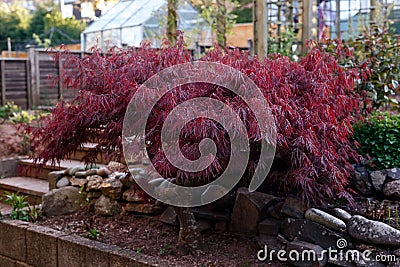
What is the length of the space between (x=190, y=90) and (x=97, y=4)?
631 cm

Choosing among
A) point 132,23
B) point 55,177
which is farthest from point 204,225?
point 132,23

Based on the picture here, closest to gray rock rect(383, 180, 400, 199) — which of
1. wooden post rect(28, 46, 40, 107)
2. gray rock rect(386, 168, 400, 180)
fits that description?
gray rock rect(386, 168, 400, 180)

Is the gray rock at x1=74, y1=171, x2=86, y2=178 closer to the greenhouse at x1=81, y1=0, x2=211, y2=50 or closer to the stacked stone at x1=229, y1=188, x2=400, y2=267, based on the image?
the stacked stone at x1=229, y1=188, x2=400, y2=267

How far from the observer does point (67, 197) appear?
4.57 meters

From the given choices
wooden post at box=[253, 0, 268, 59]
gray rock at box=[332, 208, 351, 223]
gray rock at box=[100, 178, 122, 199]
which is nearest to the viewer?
gray rock at box=[332, 208, 351, 223]

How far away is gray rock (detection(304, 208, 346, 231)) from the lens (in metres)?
3.14

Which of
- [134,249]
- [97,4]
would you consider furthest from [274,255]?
[97,4]

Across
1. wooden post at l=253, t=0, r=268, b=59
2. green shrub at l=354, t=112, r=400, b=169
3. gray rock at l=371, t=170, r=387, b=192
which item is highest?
wooden post at l=253, t=0, r=268, b=59

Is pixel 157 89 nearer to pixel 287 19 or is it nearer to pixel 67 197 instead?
pixel 67 197

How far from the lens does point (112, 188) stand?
14.2ft

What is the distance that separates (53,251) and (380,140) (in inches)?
98.8

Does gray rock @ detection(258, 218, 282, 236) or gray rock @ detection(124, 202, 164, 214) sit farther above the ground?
gray rock @ detection(258, 218, 282, 236)

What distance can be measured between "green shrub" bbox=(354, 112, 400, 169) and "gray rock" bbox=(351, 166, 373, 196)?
4.2 inches

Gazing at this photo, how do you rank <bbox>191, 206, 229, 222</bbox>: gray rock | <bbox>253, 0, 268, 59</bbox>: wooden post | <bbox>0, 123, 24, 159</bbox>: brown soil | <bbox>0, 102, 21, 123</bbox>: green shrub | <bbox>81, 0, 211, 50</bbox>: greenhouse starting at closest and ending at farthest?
1. <bbox>191, 206, 229, 222</bbox>: gray rock
2. <bbox>253, 0, 268, 59</bbox>: wooden post
3. <bbox>0, 123, 24, 159</bbox>: brown soil
4. <bbox>0, 102, 21, 123</bbox>: green shrub
5. <bbox>81, 0, 211, 50</bbox>: greenhouse
